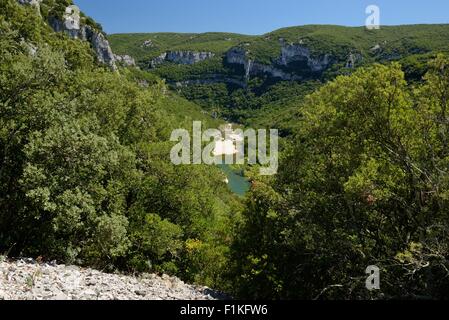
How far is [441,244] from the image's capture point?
14.8 meters

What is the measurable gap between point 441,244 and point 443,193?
1921 mm

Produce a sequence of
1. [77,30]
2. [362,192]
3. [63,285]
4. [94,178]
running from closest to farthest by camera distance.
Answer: [63,285], [362,192], [94,178], [77,30]

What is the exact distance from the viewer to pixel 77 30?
13512 cm

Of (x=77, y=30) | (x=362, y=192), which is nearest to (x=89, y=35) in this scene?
(x=77, y=30)

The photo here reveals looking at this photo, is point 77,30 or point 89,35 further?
point 89,35

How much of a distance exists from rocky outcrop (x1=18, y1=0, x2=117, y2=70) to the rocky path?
356 ft

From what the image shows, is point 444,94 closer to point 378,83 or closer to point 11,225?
point 378,83

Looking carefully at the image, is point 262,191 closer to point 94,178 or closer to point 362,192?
point 362,192

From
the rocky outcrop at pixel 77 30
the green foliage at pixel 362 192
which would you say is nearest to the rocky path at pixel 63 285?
the green foliage at pixel 362 192

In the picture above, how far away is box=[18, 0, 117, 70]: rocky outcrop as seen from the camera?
121 meters

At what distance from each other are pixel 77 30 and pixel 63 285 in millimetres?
135384

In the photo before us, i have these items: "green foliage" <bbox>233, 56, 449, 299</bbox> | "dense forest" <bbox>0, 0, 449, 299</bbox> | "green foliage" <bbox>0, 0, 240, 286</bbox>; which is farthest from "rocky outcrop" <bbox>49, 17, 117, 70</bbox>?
"green foliage" <bbox>233, 56, 449, 299</bbox>

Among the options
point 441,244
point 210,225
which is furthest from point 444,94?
point 210,225

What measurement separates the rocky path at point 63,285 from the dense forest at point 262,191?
107 inches
